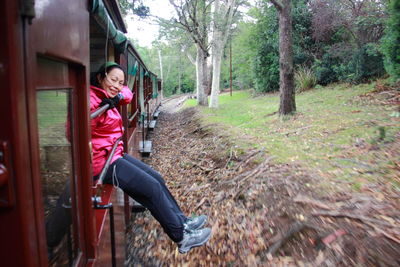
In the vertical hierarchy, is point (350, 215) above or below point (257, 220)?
above

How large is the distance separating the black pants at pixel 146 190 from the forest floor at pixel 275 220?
2.57 feet

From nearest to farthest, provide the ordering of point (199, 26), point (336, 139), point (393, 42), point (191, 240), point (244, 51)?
point (191, 240) < point (336, 139) < point (393, 42) < point (199, 26) < point (244, 51)

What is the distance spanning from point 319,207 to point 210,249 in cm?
128

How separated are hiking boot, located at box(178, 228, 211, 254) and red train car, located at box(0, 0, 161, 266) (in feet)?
2.84

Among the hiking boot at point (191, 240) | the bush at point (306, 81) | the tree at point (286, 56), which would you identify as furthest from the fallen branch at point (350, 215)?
the bush at point (306, 81)

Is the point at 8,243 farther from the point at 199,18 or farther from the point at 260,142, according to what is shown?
the point at 199,18

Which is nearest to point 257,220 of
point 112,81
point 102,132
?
point 102,132

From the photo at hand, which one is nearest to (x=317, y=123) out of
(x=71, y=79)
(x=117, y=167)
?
(x=117, y=167)

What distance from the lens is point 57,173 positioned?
1.43 metres

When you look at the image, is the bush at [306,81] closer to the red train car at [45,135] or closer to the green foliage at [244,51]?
the green foliage at [244,51]

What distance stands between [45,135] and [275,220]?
2688mm

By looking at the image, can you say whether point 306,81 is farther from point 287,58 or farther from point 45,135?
point 45,135

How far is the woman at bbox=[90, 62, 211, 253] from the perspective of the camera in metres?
2.64

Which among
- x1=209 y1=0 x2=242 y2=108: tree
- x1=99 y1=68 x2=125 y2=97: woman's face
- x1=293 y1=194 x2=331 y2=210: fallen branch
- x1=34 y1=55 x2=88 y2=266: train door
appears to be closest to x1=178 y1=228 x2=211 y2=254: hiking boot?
x1=293 y1=194 x2=331 y2=210: fallen branch
